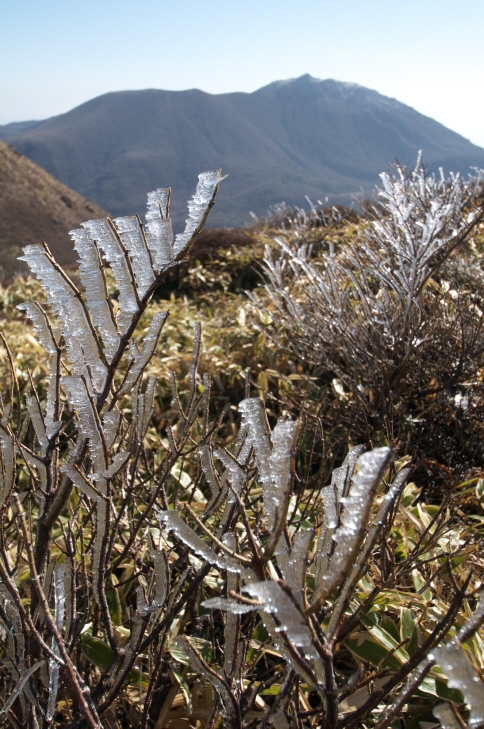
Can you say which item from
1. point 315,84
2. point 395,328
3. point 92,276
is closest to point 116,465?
point 92,276

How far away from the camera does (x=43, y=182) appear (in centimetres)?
3794

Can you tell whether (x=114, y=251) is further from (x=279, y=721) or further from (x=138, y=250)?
(x=279, y=721)

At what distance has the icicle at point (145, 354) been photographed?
2.72ft

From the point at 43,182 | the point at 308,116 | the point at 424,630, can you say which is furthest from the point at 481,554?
the point at 308,116

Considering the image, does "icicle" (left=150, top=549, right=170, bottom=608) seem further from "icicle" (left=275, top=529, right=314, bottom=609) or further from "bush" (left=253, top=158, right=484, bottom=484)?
"bush" (left=253, top=158, right=484, bottom=484)

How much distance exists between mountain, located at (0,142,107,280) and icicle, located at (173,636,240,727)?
31544mm

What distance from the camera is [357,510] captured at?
1.57 feet

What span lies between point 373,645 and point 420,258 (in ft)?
5.23

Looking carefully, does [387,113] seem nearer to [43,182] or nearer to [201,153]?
[201,153]

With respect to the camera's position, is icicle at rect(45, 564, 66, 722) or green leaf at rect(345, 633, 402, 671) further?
green leaf at rect(345, 633, 402, 671)

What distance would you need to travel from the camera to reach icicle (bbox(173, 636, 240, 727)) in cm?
76

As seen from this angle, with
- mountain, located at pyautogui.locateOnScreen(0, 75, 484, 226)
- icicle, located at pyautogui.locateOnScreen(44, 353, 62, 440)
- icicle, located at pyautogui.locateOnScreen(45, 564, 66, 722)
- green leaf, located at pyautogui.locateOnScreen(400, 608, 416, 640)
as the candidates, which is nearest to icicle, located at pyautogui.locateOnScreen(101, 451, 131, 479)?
icicle, located at pyautogui.locateOnScreen(44, 353, 62, 440)

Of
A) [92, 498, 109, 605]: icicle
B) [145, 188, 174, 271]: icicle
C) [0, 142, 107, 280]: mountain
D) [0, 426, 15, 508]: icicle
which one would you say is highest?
[0, 142, 107, 280]: mountain

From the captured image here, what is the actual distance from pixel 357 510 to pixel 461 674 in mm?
166
